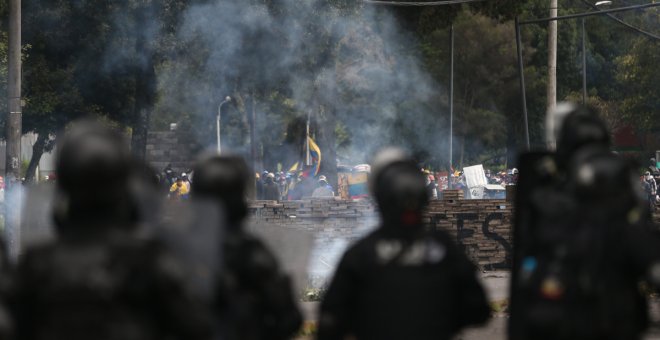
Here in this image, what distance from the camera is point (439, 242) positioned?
526cm

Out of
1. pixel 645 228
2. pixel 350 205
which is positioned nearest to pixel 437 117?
pixel 350 205

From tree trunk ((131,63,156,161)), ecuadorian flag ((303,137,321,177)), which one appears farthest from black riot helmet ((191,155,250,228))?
ecuadorian flag ((303,137,321,177))

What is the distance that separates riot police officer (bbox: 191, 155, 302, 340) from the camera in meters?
5.23

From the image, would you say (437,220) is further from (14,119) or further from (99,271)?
(99,271)

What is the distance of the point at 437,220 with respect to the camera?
18562 millimetres

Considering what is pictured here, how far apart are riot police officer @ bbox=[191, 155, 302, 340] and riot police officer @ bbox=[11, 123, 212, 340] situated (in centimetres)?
132

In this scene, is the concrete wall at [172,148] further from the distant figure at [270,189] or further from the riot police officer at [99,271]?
the riot police officer at [99,271]

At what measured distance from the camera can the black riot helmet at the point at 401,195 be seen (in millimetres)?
5203

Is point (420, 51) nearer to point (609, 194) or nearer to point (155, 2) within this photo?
point (155, 2)

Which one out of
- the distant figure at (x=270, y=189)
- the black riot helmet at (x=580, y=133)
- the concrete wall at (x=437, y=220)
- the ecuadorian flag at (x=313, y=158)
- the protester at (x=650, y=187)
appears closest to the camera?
the black riot helmet at (x=580, y=133)

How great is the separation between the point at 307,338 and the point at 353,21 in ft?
86.0

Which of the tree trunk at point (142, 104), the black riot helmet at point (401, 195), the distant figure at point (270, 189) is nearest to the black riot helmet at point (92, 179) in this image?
the black riot helmet at point (401, 195)

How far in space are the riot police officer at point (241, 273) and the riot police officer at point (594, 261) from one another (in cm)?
99

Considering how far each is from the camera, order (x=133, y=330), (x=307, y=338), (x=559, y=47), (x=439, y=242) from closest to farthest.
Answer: (x=133, y=330)
(x=439, y=242)
(x=307, y=338)
(x=559, y=47)
